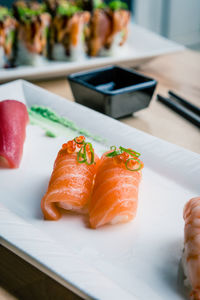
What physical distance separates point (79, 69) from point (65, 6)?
0.52 m

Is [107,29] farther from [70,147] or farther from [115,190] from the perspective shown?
[115,190]

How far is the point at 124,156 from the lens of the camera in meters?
1.32

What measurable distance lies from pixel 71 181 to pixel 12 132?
52cm

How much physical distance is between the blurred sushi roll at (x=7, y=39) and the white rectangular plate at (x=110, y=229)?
1.05 meters

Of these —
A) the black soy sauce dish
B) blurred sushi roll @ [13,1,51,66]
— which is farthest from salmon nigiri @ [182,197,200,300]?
blurred sushi roll @ [13,1,51,66]

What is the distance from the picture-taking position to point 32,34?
2523mm

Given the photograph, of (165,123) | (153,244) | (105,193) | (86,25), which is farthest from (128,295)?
(86,25)

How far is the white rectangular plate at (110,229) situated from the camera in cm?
95

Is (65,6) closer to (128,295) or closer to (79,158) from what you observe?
(79,158)

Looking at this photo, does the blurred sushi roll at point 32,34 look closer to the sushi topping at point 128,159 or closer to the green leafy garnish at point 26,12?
the green leafy garnish at point 26,12

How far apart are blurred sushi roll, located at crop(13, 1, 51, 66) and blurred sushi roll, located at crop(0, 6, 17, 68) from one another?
5cm

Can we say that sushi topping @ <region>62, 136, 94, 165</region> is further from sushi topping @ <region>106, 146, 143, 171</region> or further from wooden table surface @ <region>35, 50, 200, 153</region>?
wooden table surface @ <region>35, 50, 200, 153</region>

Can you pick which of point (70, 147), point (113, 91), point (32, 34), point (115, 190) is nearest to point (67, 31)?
point (32, 34)

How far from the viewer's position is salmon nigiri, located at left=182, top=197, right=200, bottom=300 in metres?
0.90
